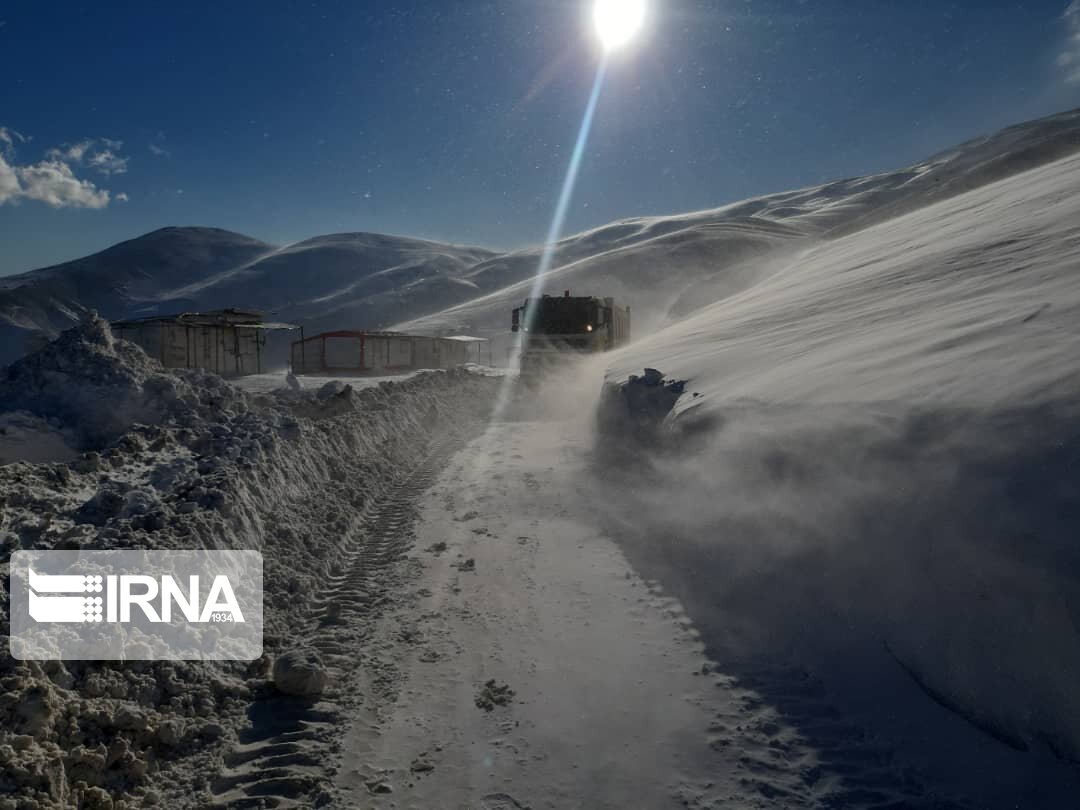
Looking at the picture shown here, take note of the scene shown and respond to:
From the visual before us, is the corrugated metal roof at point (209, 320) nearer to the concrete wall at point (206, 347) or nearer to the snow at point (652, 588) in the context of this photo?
the concrete wall at point (206, 347)

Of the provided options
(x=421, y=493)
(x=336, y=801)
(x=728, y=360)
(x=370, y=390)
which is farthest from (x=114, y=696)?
(x=370, y=390)

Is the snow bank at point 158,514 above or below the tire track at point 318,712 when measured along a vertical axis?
above

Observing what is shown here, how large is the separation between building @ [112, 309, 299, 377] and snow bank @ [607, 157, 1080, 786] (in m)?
30.4

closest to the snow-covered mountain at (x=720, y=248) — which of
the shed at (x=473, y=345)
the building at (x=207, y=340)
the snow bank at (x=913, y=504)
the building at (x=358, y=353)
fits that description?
the shed at (x=473, y=345)

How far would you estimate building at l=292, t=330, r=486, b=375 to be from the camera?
38.5m

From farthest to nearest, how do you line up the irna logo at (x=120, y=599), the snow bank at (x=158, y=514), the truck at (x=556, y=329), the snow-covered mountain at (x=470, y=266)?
1. the snow-covered mountain at (x=470, y=266)
2. the truck at (x=556, y=329)
3. the irna logo at (x=120, y=599)
4. the snow bank at (x=158, y=514)

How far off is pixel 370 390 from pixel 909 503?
12.2 meters

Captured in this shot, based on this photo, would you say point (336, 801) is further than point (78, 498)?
No

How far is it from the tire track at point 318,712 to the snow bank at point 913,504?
2.37 m

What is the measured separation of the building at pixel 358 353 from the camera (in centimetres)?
3847

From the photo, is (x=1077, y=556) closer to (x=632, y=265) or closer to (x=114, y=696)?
(x=114, y=696)

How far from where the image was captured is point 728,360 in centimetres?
934

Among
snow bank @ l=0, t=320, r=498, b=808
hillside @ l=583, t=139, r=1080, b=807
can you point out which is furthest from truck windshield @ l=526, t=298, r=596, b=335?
hillside @ l=583, t=139, r=1080, b=807

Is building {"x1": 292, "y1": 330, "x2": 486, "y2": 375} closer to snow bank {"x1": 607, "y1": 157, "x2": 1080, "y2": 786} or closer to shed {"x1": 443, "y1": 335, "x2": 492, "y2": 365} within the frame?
shed {"x1": 443, "y1": 335, "x2": 492, "y2": 365}
